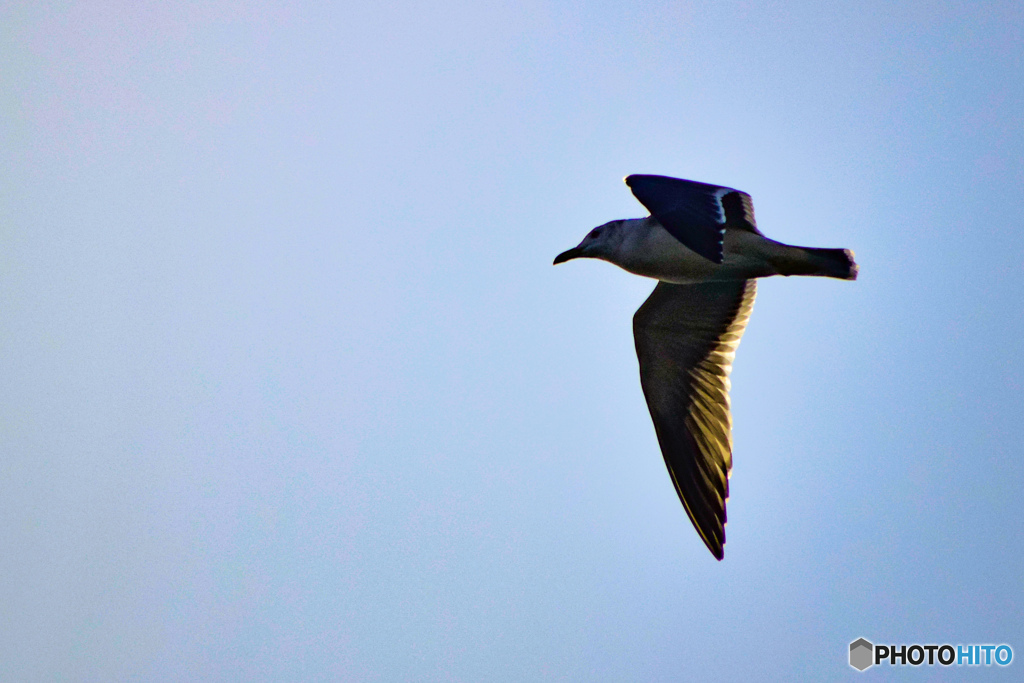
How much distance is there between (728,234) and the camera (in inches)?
311

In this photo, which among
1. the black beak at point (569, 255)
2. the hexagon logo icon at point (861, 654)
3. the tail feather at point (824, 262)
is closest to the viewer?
the tail feather at point (824, 262)

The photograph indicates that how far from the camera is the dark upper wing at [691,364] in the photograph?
8.70 meters

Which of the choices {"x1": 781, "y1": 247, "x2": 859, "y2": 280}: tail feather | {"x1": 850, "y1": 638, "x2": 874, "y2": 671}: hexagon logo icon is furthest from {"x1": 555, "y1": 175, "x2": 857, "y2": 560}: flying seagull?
{"x1": 850, "y1": 638, "x2": 874, "y2": 671}: hexagon logo icon

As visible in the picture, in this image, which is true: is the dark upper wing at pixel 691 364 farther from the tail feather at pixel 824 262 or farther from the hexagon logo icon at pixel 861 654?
the hexagon logo icon at pixel 861 654

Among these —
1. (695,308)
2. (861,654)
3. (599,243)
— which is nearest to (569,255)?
(599,243)

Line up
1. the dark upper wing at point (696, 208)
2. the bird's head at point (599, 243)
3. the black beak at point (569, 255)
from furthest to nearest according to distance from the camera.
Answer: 1. the black beak at point (569, 255)
2. the bird's head at point (599, 243)
3. the dark upper wing at point (696, 208)

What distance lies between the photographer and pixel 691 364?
9.00 m

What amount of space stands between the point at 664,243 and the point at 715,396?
160cm

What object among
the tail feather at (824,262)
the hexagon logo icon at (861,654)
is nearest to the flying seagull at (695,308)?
the tail feather at (824,262)

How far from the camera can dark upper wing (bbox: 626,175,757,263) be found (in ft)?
21.9

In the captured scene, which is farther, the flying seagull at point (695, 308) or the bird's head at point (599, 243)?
the bird's head at point (599, 243)

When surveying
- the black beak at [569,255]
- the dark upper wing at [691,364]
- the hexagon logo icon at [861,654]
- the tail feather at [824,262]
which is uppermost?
the black beak at [569,255]

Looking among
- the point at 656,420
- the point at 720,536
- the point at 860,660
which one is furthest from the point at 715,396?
the point at 860,660

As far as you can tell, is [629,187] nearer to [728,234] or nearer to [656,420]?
[728,234]
